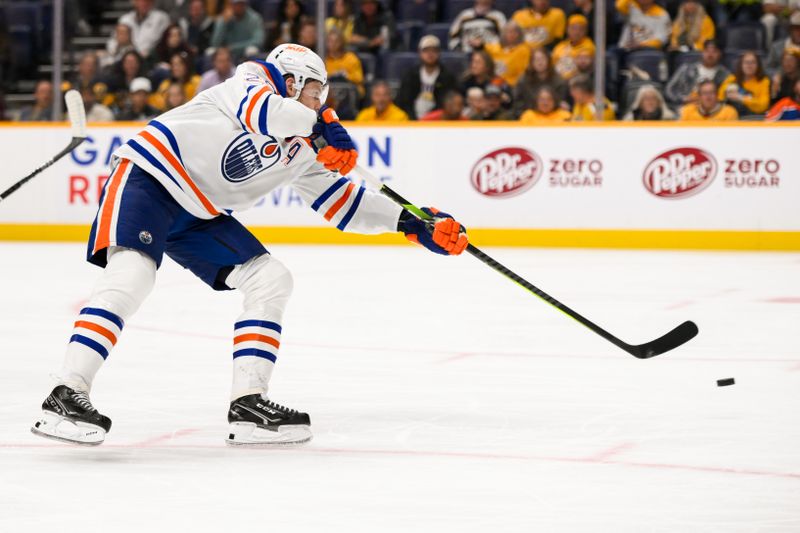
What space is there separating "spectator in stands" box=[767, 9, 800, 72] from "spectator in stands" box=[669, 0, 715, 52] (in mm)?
454

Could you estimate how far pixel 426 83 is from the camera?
34.5ft

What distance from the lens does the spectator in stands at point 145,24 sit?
11531mm

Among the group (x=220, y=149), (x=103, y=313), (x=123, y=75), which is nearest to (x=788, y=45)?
(x=123, y=75)

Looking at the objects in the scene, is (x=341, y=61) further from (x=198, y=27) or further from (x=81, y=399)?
(x=81, y=399)

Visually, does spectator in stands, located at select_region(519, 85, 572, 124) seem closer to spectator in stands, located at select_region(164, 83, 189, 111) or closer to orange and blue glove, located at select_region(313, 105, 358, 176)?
spectator in stands, located at select_region(164, 83, 189, 111)

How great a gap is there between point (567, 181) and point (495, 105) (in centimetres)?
79

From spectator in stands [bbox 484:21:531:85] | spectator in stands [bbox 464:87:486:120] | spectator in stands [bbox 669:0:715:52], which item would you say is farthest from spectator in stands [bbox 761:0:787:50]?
spectator in stands [bbox 464:87:486:120]

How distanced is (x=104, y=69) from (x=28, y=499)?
8.70 m

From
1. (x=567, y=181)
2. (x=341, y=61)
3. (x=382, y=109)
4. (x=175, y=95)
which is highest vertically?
(x=341, y=61)

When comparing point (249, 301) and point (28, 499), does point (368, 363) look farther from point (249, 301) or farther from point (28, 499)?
point (28, 499)

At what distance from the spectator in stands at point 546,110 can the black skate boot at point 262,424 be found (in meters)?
6.67

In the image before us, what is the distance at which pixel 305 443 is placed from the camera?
147 inches

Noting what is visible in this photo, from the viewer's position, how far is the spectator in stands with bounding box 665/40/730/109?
9992mm

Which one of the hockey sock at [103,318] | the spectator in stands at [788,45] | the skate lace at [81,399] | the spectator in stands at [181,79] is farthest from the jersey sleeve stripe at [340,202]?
the spectator in stands at [181,79]
